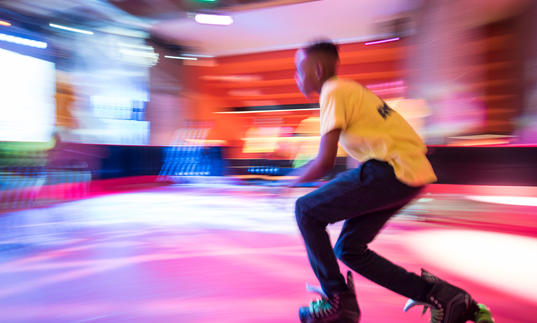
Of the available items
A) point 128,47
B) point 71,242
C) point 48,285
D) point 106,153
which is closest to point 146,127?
point 128,47

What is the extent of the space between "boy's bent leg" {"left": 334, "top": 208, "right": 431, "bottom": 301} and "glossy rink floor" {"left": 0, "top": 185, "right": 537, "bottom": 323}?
1.06ft

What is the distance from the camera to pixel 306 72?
1334mm

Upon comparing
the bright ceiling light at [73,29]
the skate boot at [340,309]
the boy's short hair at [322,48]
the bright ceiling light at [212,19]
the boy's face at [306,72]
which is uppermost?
the bright ceiling light at [212,19]

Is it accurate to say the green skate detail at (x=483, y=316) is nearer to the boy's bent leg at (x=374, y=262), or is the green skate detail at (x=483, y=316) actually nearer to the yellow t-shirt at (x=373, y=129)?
the boy's bent leg at (x=374, y=262)

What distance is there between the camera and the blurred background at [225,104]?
358 centimetres

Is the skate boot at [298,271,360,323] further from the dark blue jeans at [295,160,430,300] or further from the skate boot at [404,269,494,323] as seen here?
the skate boot at [404,269,494,323]

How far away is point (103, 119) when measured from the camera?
8148 mm

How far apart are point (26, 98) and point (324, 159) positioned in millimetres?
7237

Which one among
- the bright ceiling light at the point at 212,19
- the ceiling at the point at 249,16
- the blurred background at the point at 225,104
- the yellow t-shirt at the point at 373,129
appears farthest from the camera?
the bright ceiling light at the point at 212,19

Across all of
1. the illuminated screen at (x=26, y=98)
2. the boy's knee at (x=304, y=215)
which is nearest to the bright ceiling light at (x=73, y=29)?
the illuminated screen at (x=26, y=98)

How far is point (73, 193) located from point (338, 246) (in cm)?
526

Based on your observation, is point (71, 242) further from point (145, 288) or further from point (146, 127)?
point (146, 127)

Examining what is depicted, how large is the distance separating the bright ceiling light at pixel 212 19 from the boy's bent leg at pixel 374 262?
7117 mm

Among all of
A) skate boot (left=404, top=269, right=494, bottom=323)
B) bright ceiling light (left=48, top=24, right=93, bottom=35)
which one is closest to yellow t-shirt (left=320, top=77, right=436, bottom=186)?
skate boot (left=404, top=269, right=494, bottom=323)
